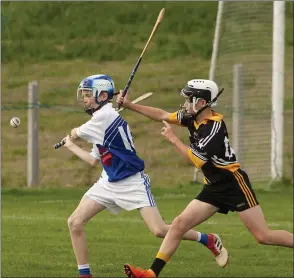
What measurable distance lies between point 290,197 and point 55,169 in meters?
6.01

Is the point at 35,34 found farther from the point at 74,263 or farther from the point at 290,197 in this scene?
the point at 74,263

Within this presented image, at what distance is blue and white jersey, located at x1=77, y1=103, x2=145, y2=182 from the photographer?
11.1 metres

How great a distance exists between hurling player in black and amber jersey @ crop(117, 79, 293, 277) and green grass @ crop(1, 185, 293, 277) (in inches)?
60.6

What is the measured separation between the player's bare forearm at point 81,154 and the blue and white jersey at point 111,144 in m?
0.08

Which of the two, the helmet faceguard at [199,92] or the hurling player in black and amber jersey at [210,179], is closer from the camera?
the hurling player in black and amber jersey at [210,179]

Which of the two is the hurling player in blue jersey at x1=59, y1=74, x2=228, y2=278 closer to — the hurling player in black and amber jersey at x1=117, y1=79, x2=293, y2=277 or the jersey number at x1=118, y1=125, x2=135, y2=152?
the jersey number at x1=118, y1=125, x2=135, y2=152

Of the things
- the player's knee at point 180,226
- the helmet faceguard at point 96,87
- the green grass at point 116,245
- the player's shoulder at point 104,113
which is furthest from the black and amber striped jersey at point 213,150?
the green grass at point 116,245

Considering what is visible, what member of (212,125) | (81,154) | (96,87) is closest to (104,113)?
(96,87)

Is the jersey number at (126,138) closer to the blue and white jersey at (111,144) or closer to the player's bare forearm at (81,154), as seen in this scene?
the blue and white jersey at (111,144)

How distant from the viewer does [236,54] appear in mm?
23328

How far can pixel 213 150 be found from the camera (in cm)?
1044

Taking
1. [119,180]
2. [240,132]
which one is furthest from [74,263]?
[240,132]

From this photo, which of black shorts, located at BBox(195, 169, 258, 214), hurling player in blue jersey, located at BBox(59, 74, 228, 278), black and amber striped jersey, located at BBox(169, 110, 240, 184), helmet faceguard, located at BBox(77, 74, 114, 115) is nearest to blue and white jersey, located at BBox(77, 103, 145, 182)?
hurling player in blue jersey, located at BBox(59, 74, 228, 278)

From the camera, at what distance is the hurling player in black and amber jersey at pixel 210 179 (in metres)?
10.5
